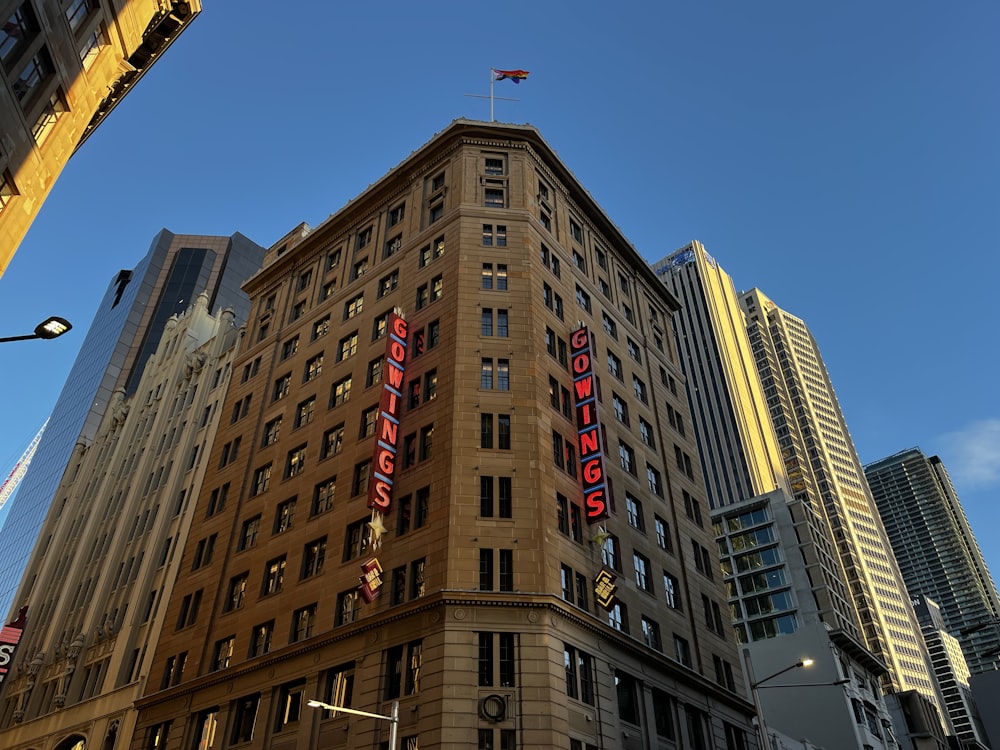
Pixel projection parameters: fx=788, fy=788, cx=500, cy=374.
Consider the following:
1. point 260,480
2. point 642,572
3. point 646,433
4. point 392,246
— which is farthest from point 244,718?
point 392,246

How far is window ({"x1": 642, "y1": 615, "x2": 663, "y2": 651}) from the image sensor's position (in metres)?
46.0

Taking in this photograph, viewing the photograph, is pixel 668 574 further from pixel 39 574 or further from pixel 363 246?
pixel 39 574

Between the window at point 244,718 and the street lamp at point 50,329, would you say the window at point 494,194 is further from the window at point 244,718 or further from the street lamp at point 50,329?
the street lamp at point 50,329

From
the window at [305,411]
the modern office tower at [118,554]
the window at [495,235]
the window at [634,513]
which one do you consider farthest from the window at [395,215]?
the window at [634,513]

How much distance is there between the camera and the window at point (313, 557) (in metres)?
46.5

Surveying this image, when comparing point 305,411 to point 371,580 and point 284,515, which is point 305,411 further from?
point 371,580

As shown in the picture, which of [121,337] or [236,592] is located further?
[121,337]

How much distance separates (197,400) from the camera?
73.4 m

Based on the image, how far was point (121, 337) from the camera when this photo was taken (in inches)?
6068

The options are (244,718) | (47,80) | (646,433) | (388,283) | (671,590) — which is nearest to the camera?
(47,80)

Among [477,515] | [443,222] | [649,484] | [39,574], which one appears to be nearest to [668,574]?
[649,484]

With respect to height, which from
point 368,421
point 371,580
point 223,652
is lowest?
point 223,652

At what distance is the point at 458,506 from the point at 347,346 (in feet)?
71.5

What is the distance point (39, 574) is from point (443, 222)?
55.1m
